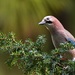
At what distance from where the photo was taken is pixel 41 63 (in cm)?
198

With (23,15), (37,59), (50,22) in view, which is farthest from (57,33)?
(23,15)

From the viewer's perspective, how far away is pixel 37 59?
201cm

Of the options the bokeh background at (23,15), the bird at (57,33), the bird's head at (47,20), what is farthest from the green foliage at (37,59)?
the bokeh background at (23,15)

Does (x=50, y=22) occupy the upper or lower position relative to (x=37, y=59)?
upper

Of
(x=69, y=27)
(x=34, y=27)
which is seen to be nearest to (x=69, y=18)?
(x=69, y=27)

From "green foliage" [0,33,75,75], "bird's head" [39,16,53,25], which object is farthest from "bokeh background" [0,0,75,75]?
"green foliage" [0,33,75,75]

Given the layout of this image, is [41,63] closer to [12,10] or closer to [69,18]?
[12,10]

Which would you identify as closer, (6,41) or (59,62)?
(59,62)

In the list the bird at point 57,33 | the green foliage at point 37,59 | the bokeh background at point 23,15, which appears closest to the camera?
the green foliage at point 37,59

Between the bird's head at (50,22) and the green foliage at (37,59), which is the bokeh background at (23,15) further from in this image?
the green foliage at (37,59)

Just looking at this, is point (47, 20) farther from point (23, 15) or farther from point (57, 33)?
point (23, 15)

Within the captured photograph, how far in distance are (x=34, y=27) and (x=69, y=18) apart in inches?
22.7

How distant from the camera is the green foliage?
1961 millimetres

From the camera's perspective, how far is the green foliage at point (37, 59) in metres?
1.96
